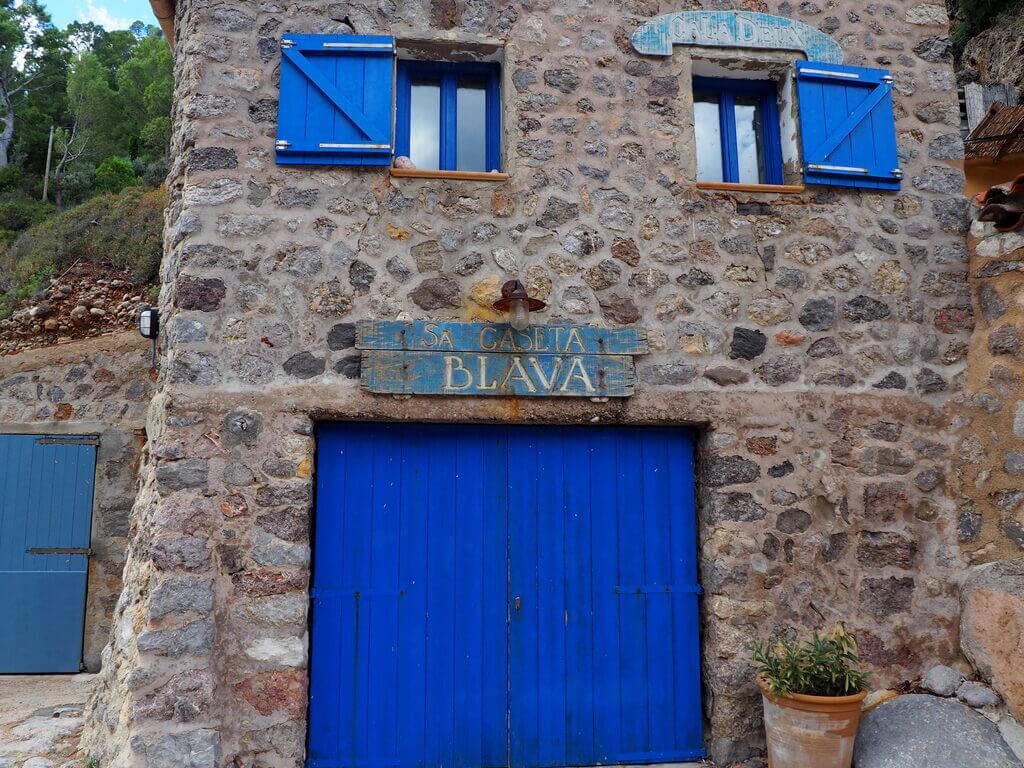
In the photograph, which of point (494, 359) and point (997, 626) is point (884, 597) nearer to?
point (997, 626)

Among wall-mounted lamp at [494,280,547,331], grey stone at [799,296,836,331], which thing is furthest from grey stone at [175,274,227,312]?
grey stone at [799,296,836,331]

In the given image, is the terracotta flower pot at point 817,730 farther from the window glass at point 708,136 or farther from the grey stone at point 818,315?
the window glass at point 708,136

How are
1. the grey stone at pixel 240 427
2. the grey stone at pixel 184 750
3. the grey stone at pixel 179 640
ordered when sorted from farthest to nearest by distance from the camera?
1. the grey stone at pixel 240 427
2. the grey stone at pixel 179 640
3. the grey stone at pixel 184 750

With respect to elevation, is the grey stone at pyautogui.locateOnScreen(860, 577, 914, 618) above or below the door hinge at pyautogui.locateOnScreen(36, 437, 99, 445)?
below

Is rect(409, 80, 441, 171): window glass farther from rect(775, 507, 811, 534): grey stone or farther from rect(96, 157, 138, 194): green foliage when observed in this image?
rect(96, 157, 138, 194): green foliage

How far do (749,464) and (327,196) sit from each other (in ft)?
9.55

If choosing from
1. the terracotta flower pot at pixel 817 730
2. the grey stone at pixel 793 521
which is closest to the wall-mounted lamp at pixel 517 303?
the grey stone at pixel 793 521

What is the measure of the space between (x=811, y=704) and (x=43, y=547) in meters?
5.71

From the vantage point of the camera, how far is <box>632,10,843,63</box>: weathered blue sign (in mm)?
4684

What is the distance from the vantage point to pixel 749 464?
4.36 meters

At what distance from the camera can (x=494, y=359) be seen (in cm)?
423

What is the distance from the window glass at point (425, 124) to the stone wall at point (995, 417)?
3505 millimetres

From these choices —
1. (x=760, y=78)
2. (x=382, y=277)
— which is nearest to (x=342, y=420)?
(x=382, y=277)

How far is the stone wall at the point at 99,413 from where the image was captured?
6016 mm
